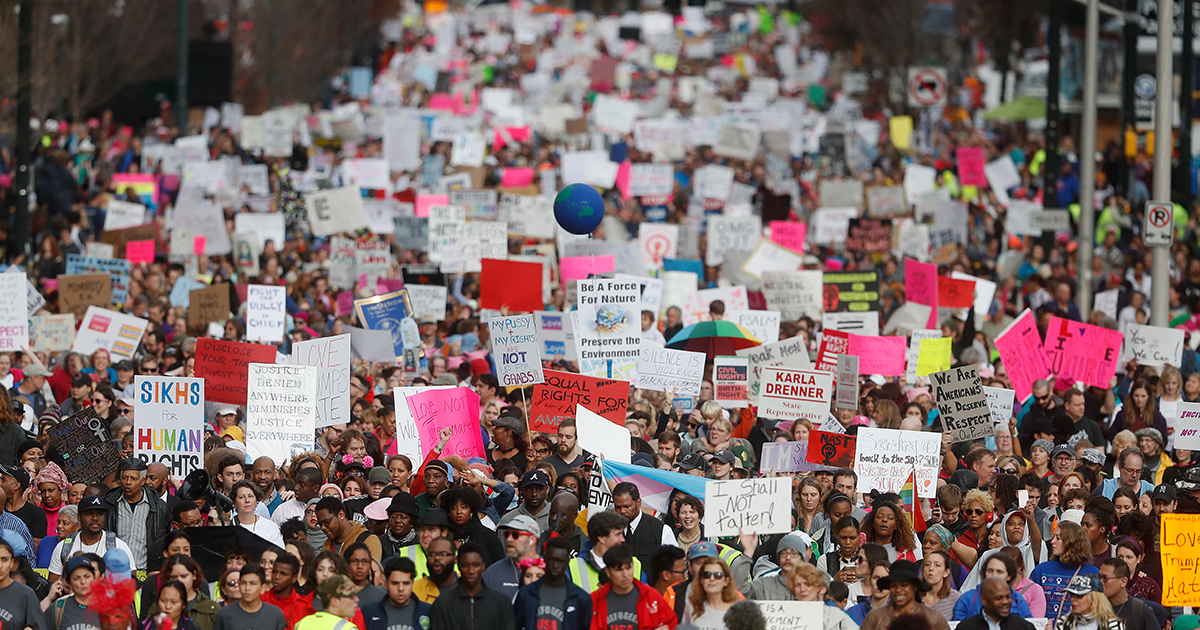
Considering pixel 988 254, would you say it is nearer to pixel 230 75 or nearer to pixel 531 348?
pixel 531 348

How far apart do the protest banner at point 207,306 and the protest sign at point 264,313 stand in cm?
107

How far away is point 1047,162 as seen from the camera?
24.9 m

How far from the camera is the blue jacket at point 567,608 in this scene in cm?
890

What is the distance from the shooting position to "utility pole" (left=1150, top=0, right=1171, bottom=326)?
60.1 feet

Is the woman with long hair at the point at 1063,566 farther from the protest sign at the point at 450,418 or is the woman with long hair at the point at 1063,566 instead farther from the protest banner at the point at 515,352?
the protest banner at the point at 515,352

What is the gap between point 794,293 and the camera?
1995 cm

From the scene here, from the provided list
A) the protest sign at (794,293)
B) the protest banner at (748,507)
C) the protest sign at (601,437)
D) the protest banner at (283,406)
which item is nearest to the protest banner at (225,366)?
the protest banner at (283,406)

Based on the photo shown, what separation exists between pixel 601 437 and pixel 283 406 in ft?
7.99

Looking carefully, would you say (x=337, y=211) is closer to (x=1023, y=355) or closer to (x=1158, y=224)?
(x=1158, y=224)

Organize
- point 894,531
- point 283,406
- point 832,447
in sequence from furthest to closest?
point 283,406
point 832,447
point 894,531

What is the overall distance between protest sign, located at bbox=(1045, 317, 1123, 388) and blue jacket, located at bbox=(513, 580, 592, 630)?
7.75 metres

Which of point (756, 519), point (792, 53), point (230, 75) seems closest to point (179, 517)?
point (756, 519)

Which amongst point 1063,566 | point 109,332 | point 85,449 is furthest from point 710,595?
point 109,332

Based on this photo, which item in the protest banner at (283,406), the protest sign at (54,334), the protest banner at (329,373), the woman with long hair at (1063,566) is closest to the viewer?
the woman with long hair at (1063,566)
